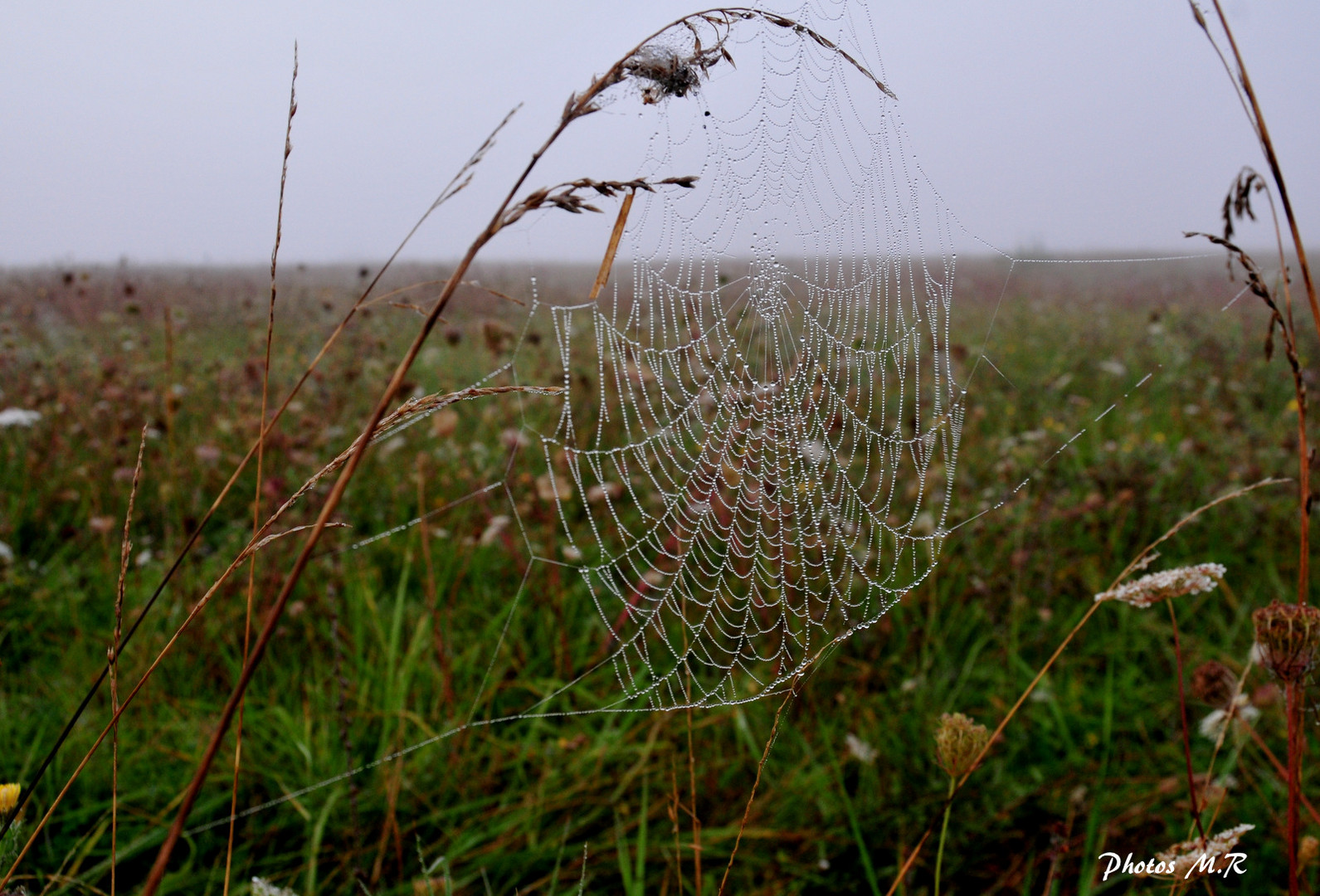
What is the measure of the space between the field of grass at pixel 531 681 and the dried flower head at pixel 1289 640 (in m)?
0.54

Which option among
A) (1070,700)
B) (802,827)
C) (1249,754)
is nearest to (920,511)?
(1070,700)

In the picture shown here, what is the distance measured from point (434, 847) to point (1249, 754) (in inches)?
86.7

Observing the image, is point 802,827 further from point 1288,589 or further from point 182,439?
point 182,439

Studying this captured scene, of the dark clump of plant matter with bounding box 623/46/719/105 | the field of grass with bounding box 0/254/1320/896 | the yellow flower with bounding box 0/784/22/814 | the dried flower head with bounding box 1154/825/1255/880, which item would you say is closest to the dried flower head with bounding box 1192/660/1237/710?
the field of grass with bounding box 0/254/1320/896

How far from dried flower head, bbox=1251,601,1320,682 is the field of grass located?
21.1 inches

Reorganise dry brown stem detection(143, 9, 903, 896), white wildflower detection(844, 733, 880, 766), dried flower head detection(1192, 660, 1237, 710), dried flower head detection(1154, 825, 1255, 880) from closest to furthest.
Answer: dry brown stem detection(143, 9, 903, 896) < dried flower head detection(1154, 825, 1255, 880) < dried flower head detection(1192, 660, 1237, 710) < white wildflower detection(844, 733, 880, 766)

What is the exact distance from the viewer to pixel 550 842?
187cm

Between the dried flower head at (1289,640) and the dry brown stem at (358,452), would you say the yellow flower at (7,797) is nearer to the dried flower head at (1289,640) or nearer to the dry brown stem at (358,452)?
the dry brown stem at (358,452)

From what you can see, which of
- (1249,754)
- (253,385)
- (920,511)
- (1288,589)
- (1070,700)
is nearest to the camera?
(1249,754)

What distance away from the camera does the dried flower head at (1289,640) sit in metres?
1.04

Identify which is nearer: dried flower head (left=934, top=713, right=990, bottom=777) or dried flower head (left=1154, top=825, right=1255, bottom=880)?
dried flower head (left=1154, top=825, right=1255, bottom=880)

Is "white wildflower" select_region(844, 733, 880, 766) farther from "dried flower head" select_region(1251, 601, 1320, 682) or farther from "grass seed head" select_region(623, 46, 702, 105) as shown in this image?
"grass seed head" select_region(623, 46, 702, 105)

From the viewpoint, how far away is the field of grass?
6.32ft

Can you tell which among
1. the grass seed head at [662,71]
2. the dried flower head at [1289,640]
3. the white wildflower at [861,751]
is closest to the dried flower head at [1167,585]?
the dried flower head at [1289,640]
